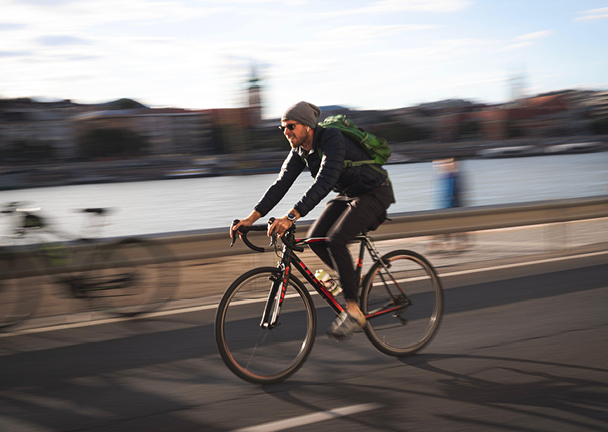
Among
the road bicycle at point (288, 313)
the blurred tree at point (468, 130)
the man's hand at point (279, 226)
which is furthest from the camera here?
the blurred tree at point (468, 130)

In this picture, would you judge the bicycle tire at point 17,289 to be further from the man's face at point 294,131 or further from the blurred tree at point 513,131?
the blurred tree at point 513,131

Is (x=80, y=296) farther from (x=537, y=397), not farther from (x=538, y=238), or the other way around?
(x=538, y=238)

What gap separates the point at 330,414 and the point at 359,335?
1.75 m

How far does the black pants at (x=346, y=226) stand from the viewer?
14.1ft

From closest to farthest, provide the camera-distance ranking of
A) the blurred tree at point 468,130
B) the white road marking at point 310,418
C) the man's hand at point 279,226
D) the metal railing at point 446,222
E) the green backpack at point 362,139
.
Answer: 1. the white road marking at point 310,418
2. the man's hand at point 279,226
3. the green backpack at point 362,139
4. the metal railing at point 446,222
5. the blurred tree at point 468,130

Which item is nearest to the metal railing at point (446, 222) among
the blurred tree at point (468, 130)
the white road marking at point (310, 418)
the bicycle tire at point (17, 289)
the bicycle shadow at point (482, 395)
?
the bicycle tire at point (17, 289)

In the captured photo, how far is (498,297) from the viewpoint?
6570 millimetres

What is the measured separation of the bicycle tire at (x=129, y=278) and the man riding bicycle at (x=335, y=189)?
2405 millimetres

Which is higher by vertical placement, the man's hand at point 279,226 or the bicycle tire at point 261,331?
the man's hand at point 279,226

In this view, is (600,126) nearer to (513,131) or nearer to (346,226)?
(513,131)

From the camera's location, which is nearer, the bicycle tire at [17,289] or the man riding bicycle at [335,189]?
the man riding bicycle at [335,189]

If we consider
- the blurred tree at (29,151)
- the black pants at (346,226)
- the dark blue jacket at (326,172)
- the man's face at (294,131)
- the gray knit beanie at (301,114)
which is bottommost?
the black pants at (346,226)

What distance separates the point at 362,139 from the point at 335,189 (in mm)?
402

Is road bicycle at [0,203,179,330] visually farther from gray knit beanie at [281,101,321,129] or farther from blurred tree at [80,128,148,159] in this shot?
blurred tree at [80,128,148,159]
